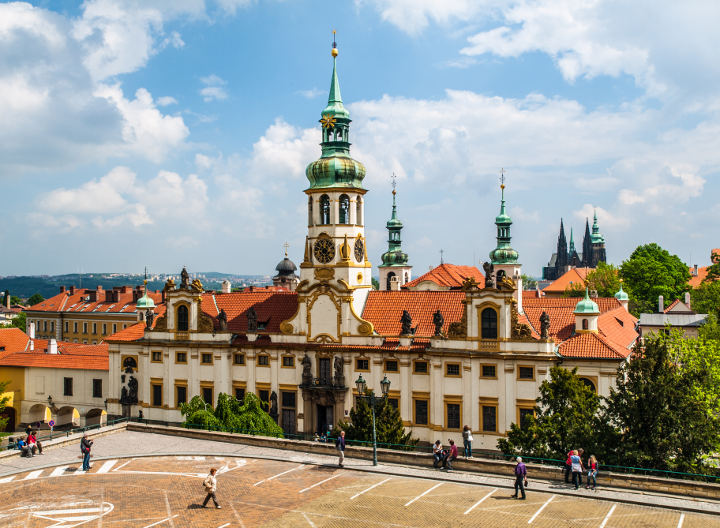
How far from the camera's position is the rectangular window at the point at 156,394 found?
56.2 meters

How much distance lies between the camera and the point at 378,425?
39656 millimetres

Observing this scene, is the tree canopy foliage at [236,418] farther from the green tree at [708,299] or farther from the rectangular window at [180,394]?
the green tree at [708,299]

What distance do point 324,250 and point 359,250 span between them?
2.99 m

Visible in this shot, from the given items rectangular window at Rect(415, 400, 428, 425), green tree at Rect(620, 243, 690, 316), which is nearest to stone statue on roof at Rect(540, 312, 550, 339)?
rectangular window at Rect(415, 400, 428, 425)

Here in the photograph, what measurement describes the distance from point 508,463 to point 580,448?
12.4 ft

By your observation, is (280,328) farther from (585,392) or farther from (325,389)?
(585,392)

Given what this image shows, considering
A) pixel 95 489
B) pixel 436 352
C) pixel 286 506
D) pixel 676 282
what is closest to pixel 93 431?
pixel 95 489

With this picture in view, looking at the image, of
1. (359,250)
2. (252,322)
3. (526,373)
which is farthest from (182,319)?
(526,373)

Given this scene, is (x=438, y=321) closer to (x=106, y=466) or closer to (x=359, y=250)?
(x=359, y=250)

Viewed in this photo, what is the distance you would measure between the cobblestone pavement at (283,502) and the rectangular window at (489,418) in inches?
579

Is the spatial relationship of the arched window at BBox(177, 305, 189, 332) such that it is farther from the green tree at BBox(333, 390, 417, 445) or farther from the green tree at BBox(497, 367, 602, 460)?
the green tree at BBox(497, 367, 602, 460)

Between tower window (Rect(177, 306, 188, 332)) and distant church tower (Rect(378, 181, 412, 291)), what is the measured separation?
176 ft

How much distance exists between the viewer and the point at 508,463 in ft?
106

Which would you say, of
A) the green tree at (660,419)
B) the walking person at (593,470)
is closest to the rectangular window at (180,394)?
the green tree at (660,419)
